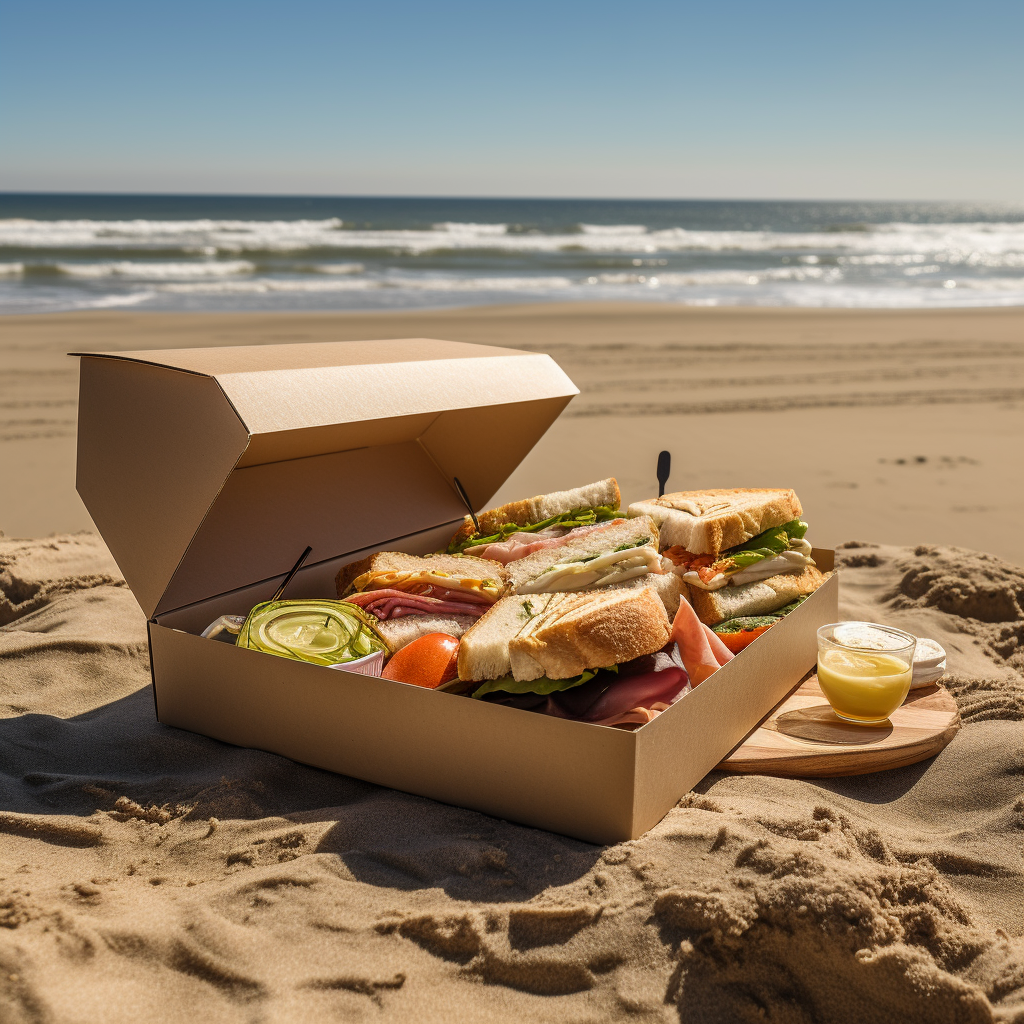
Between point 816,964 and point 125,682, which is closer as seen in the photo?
point 816,964

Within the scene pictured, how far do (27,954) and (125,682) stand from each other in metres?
1.62

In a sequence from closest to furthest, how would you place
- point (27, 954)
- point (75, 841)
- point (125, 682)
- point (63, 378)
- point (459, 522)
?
point (27, 954), point (75, 841), point (125, 682), point (459, 522), point (63, 378)

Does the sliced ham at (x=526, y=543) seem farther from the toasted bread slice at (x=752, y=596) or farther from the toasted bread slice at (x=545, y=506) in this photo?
the toasted bread slice at (x=752, y=596)

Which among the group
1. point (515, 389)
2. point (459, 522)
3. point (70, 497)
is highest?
point (515, 389)

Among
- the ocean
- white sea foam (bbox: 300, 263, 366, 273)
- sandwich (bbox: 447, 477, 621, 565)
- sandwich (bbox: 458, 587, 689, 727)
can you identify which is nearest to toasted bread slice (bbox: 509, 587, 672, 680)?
sandwich (bbox: 458, 587, 689, 727)

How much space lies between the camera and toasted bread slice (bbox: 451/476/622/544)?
139 inches

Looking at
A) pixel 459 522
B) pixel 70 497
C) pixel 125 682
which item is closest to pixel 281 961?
pixel 125 682

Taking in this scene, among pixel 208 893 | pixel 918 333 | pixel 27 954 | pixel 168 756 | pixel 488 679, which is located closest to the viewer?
pixel 27 954

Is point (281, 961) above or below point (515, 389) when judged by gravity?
below

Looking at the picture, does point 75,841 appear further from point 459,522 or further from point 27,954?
point 459,522

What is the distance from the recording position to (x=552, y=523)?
3459mm

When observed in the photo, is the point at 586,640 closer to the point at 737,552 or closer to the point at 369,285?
the point at 737,552

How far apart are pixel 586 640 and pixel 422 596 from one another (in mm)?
841

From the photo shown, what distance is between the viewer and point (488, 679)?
217 centimetres
